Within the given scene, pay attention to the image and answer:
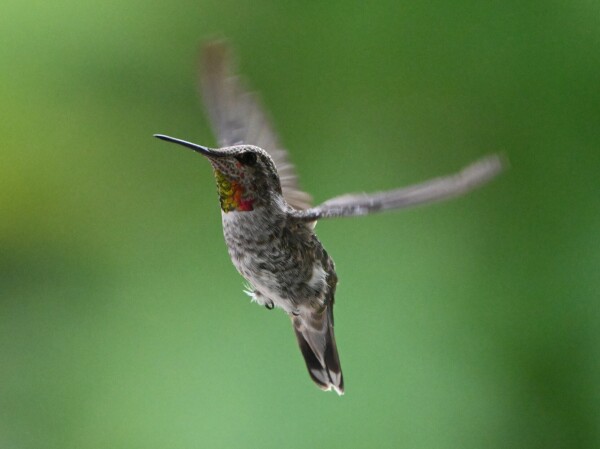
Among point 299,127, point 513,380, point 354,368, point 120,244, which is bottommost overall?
point 513,380

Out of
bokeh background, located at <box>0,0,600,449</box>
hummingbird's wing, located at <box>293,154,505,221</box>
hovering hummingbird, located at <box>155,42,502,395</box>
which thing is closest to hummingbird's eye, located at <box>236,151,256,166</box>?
hovering hummingbird, located at <box>155,42,502,395</box>

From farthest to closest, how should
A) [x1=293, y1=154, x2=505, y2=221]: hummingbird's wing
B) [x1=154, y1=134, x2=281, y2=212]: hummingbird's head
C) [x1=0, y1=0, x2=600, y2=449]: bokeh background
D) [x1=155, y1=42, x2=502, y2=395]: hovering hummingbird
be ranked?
[x1=0, y1=0, x2=600, y2=449]: bokeh background, [x1=154, y1=134, x2=281, y2=212]: hummingbird's head, [x1=155, y1=42, x2=502, y2=395]: hovering hummingbird, [x1=293, y1=154, x2=505, y2=221]: hummingbird's wing

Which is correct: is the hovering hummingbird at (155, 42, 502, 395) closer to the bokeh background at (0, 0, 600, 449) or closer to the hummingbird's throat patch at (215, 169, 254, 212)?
the hummingbird's throat patch at (215, 169, 254, 212)

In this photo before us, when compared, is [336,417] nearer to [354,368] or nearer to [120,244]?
[354,368]

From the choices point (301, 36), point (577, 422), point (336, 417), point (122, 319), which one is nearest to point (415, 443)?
point (336, 417)

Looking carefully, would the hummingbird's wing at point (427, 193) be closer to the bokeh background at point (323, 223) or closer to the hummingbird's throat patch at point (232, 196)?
the hummingbird's throat patch at point (232, 196)

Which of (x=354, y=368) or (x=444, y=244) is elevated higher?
(x=444, y=244)

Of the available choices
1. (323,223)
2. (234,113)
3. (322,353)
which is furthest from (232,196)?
(323,223)

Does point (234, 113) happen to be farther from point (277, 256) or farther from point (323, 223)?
point (323, 223)
